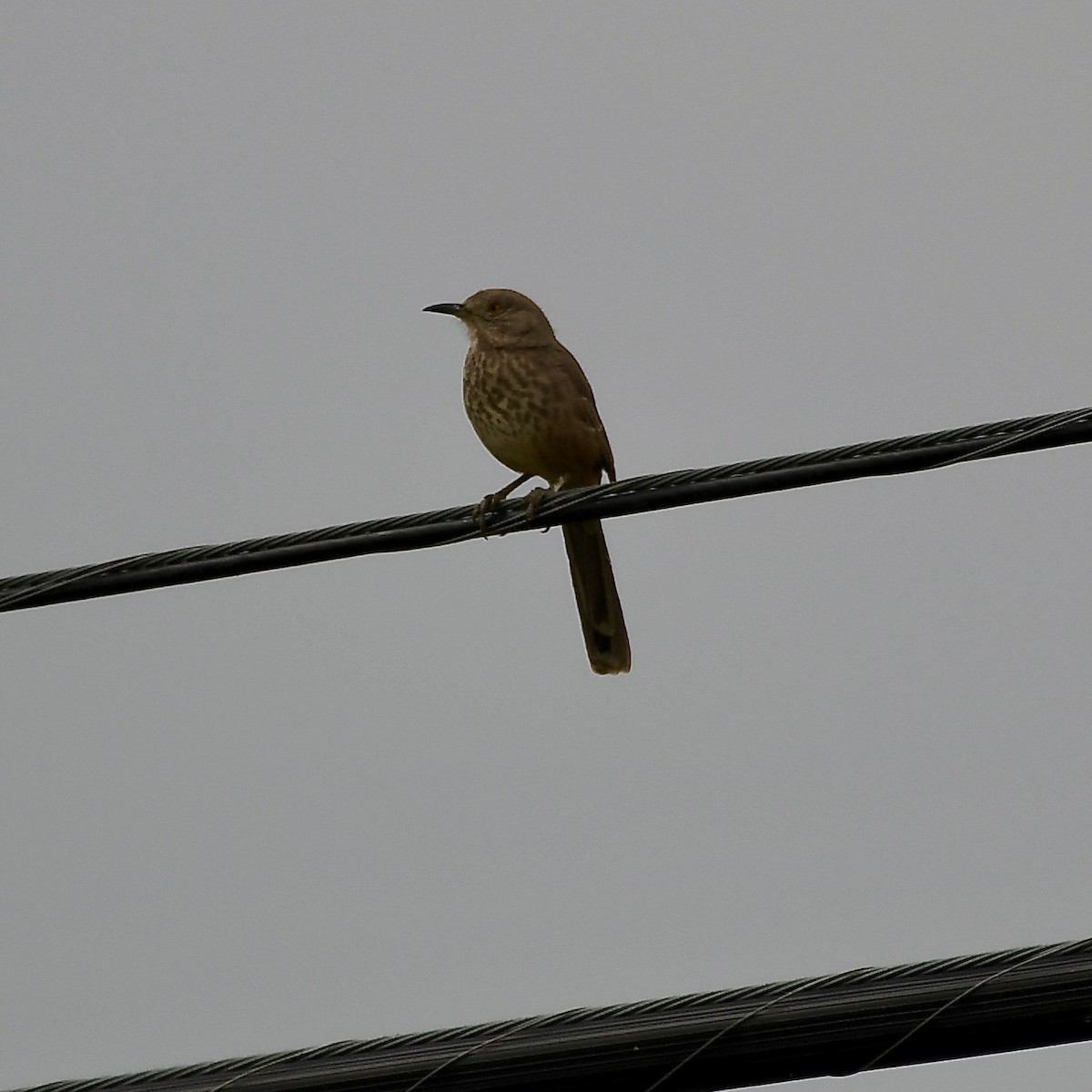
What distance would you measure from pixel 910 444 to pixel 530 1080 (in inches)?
75.3

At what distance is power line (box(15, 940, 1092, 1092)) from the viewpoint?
15.3ft

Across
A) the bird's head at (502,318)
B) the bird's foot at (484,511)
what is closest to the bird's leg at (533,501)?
the bird's foot at (484,511)

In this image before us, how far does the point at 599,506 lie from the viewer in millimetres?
5781

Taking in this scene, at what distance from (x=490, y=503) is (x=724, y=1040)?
241 centimetres

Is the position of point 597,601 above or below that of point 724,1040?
above

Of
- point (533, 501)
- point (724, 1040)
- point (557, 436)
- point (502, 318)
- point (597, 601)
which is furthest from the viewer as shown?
point (502, 318)

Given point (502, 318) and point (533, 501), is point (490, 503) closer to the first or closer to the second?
point (533, 501)

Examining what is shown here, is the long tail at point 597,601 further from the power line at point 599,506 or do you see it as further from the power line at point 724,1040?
the power line at point 724,1040

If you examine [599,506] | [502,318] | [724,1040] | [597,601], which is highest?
[502,318]

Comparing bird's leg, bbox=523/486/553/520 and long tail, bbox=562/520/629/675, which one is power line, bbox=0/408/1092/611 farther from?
long tail, bbox=562/520/629/675

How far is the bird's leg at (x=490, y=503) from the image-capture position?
5.88 m

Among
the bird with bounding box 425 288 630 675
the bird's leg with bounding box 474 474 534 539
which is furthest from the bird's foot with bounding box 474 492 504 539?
the bird with bounding box 425 288 630 675

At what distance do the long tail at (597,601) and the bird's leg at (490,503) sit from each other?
37cm

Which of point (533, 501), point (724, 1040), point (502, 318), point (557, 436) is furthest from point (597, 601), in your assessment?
point (724, 1040)
